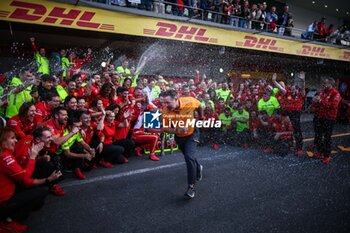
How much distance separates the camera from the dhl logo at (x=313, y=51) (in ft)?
41.7

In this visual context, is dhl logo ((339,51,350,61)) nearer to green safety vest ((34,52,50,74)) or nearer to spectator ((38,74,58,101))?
green safety vest ((34,52,50,74))

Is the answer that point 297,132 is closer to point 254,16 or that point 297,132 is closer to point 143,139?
point 143,139

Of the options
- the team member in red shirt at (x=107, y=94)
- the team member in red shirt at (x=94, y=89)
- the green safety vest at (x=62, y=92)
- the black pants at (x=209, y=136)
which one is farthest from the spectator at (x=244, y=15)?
the green safety vest at (x=62, y=92)

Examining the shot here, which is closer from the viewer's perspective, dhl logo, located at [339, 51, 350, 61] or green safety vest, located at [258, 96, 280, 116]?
green safety vest, located at [258, 96, 280, 116]

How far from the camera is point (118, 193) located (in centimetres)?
382

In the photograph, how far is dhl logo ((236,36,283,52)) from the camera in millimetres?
10742

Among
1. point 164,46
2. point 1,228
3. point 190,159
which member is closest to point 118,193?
point 190,159

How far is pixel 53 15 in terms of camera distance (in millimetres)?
6633

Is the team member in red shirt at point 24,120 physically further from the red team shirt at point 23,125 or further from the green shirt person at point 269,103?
the green shirt person at point 269,103

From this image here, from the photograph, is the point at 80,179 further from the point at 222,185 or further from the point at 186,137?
the point at 222,185

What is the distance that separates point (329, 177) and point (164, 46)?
869 centimetres

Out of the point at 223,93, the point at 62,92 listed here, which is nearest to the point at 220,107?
the point at 223,93

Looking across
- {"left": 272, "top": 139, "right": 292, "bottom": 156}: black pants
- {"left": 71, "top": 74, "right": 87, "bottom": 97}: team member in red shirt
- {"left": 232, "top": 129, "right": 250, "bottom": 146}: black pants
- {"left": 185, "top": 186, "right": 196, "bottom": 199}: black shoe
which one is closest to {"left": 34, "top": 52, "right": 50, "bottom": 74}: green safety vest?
{"left": 71, "top": 74, "right": 87, "bottom": 97}: team member in red shirt

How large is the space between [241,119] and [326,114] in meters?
2.18
